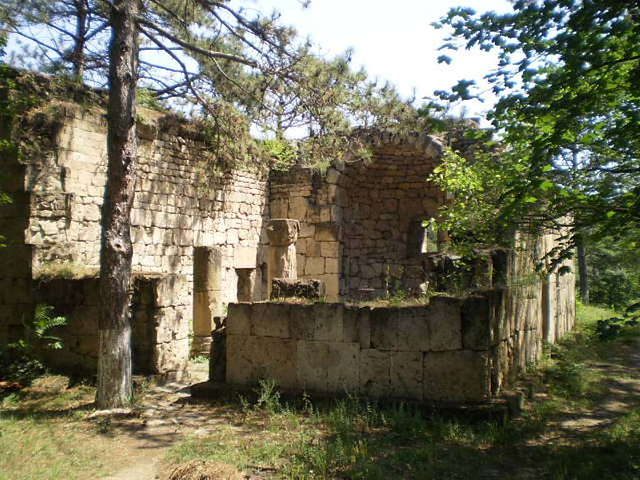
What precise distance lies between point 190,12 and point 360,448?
687cm

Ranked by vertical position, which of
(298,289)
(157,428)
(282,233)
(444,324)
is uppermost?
(282,233)

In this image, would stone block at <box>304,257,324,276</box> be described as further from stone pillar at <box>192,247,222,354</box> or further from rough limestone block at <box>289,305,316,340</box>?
rough limestone block at <box>289,305,316,340</box>

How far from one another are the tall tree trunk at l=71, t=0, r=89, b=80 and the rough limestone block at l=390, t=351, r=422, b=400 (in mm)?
6873

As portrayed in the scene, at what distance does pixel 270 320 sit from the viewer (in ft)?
21.6

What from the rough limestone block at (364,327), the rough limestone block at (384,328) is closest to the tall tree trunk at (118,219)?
the rough limestone block at (364,327)

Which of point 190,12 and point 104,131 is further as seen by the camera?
point 104,131

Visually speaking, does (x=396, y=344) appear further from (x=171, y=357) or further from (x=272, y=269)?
(x=272, y=269)

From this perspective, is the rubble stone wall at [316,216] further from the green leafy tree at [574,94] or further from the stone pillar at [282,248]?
the green leafy tree at [574,94]

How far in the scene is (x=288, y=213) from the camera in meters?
14.6

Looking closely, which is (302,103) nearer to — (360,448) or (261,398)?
(261,398)

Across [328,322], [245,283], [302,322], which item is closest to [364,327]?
[328,322]

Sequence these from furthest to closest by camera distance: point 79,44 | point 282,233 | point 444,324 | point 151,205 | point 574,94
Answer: point 151,205
point 282,233
point 79,44
point 444,324
point 574,94

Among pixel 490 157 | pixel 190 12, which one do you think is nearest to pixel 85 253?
pixel 190 12

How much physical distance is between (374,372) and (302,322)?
→ 105cm
